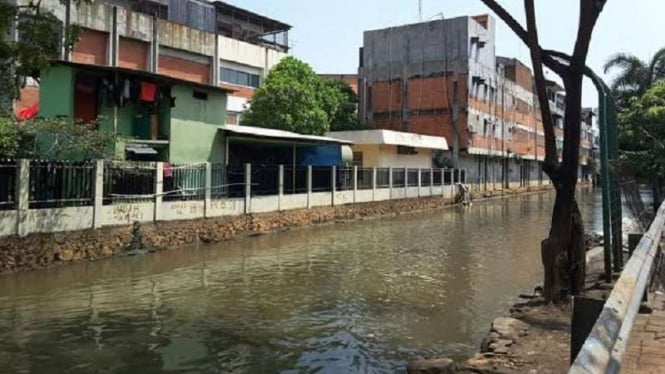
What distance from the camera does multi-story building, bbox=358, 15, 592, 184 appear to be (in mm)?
46531

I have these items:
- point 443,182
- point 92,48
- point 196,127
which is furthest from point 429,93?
point 196,127

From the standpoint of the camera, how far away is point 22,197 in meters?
13.6

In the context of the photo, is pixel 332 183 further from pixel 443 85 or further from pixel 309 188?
pixel 443 85

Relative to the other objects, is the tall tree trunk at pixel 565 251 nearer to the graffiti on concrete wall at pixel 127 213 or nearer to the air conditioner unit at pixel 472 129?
the graffiti on concrete wall at pixel 127 213

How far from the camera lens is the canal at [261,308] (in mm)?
7305

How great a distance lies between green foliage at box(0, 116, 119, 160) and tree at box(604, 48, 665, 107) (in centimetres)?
2643

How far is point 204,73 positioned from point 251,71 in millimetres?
4932

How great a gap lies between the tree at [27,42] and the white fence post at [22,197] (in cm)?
620

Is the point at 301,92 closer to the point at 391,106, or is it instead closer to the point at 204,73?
the point at 204,73

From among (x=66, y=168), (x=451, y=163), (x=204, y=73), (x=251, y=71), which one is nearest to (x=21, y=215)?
(x=66, y=168)

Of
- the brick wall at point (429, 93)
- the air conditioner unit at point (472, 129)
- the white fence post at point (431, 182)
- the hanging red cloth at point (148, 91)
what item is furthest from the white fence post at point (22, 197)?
the brick wall at point (429, 93)

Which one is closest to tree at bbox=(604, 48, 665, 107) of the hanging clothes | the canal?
the canal

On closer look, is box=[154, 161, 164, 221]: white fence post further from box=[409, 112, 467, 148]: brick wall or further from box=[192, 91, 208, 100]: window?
box=[409, 112, 467, 148]: brick wall

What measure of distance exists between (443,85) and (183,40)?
20.6 meters
